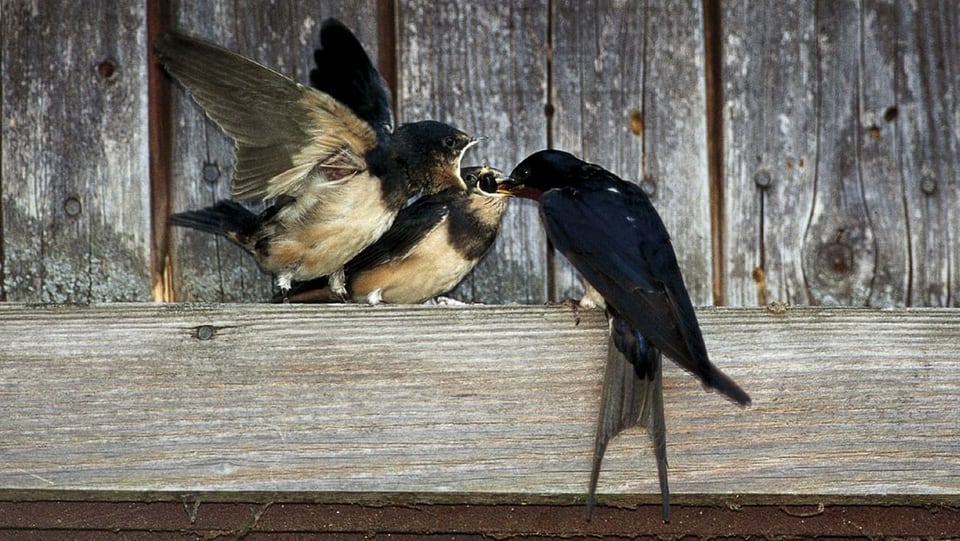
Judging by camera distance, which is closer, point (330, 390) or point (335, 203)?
point (330, 390)

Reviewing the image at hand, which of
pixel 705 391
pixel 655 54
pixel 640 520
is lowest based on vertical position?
pixel 640 520

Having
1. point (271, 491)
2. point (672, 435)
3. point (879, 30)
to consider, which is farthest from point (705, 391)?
point (879, 30)

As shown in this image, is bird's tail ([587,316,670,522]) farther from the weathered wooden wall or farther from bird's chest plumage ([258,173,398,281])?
bird's chest plumage ([258,173,398,281])

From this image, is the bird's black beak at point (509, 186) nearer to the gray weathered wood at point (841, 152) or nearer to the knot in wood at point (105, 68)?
the gray weathered wood at point (841, 152)

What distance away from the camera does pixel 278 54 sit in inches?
122

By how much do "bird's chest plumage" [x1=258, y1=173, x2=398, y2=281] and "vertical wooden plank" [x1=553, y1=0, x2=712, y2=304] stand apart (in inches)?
15.6

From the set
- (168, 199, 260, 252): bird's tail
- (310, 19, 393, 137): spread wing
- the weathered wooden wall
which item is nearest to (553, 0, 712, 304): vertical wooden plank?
the weathered wooden wall

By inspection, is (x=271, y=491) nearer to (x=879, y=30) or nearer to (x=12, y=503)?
(x=12, y=503)

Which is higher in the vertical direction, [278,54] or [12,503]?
[278,54]

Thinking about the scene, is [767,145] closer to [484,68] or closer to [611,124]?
[611,124]

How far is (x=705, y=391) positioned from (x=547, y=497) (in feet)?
1.04

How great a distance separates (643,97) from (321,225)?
69 cm

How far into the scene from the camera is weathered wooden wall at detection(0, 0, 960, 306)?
9.96ft

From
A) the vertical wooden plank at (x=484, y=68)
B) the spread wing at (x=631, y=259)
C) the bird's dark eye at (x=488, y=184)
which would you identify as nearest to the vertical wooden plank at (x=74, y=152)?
the vertical wooden plank at (x=484, y=68)
